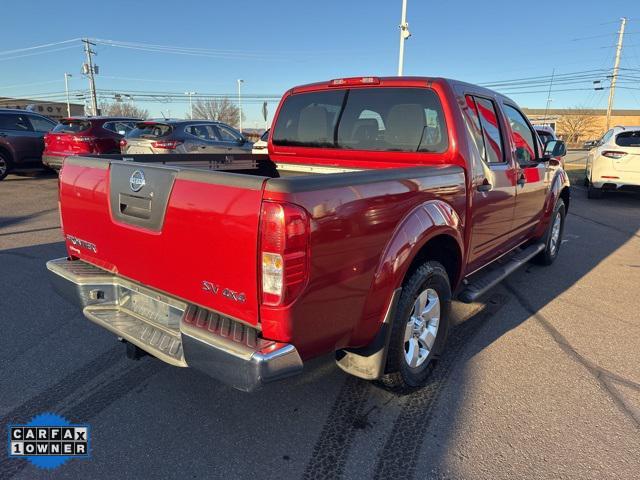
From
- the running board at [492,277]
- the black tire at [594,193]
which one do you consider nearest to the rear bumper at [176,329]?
the running board at [492,277]

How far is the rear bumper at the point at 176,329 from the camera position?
6.35ft

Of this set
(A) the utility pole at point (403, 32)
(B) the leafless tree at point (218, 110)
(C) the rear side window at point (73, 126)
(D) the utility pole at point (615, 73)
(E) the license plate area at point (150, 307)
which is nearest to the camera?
(E) the license plate area at point (150, 307)

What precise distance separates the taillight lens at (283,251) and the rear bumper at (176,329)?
0.24 metres

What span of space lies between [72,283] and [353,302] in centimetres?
178

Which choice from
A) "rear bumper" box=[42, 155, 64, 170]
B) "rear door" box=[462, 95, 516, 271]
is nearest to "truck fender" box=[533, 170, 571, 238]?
"rear door" box=[462, 95, 516, 271]

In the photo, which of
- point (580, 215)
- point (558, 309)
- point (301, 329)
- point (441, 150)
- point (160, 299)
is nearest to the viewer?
point (301, 329)

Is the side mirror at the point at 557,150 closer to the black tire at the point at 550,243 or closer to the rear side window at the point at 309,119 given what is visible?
the black tire at the point at 550,243

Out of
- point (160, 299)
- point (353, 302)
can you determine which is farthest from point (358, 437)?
point (160, 299)

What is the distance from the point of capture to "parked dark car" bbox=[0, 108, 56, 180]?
1155 centimetres

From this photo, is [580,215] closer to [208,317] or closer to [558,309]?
[558,309]

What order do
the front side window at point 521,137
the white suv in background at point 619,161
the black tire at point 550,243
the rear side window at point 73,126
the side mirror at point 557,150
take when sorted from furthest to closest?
the rear side window at point 73,126 < the white suv in background at point 619,161 < the black tire at point 550,243 < the side mirror at point 557,150 < the front side window at point 521,137

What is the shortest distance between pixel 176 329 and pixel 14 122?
12.5 metres

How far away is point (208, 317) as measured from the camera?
2.20 meters

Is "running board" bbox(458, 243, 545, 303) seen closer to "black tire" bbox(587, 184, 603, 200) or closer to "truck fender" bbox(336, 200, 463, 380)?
"truck fender" bbox(336, 200, 463, 380)
